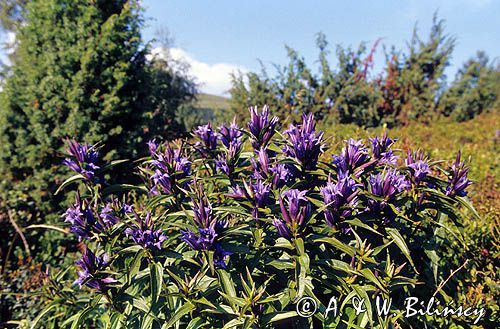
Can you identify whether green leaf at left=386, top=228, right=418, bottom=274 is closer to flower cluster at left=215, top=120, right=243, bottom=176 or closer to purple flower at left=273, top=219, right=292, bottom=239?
purple flower at left=273, top=219, right=292, bottom=239

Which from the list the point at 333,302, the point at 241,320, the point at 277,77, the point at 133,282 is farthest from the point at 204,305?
the point at 277,77

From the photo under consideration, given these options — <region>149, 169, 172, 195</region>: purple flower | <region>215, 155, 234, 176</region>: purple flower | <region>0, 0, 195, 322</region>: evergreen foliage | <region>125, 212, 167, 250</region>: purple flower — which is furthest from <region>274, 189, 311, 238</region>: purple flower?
<region>0, 0, 195, 322</region>: evergreen foliage

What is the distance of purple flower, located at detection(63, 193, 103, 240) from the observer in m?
2.18

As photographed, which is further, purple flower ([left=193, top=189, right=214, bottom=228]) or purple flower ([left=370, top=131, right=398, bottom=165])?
purple flower ([left=370, top=131, right=398, bottom=165])

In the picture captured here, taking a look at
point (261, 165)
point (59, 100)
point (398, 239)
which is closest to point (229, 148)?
point (261, 165)

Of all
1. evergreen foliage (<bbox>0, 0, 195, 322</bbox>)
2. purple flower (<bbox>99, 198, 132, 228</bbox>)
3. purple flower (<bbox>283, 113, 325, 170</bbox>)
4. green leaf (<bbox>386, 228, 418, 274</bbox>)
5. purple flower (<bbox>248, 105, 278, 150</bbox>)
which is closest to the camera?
green leaf (<bbox>386, 228, 418, 274</bbox>)

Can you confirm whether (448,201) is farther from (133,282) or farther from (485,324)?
(133,282)

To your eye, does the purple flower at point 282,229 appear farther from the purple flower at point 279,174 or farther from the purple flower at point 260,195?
the purple flower at point 279,174

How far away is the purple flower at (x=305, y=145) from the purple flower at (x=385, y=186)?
34 centimetres

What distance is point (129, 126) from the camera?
543cm

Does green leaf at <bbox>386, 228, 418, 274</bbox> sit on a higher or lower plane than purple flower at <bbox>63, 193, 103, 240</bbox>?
higher

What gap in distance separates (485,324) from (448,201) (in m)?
1.02

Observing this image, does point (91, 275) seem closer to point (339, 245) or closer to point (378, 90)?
point (339, 245)

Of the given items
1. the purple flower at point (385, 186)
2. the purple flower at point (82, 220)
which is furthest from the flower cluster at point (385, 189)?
the purple flower at point (82, 220)
